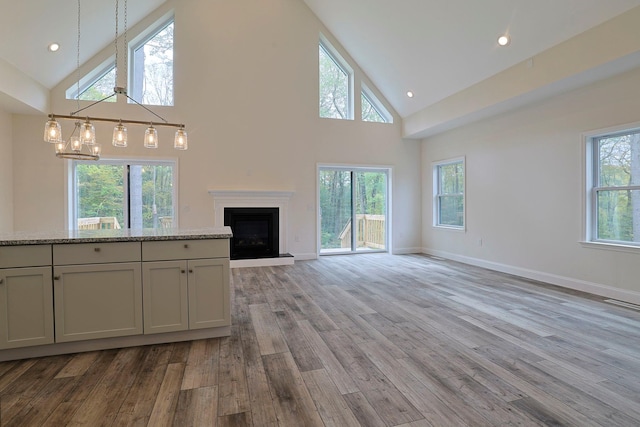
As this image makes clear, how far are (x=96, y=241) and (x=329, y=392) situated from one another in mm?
2122

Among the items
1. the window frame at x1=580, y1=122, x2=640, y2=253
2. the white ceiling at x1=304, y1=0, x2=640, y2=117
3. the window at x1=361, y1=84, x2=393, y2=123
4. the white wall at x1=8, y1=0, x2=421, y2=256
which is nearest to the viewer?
the white ceiling at x1=304, y1=0, x2=640, y2=117

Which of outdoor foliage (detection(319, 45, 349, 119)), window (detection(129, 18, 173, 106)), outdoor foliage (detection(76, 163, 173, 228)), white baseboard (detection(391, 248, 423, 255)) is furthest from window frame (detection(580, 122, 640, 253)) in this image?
window (detection(129, 18, 173, 106))

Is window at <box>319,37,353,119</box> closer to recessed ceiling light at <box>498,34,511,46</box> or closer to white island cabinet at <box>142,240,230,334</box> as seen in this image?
recessed ceiling light at <box>498,34,511,46</box>

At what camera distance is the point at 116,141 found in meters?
2.86

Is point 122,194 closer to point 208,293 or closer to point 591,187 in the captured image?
point 208,293

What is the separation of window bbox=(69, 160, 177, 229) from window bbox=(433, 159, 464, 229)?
5.51m

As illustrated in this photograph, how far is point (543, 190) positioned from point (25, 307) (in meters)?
6.21

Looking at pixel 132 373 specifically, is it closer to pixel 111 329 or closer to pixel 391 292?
pixel 111 329

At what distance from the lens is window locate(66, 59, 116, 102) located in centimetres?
593

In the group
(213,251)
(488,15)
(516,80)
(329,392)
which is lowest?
(329,392)

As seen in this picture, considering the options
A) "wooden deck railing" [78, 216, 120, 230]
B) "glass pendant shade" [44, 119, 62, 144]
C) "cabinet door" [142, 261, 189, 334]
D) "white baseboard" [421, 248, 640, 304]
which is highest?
"glass pendant shade" [44, 119, 62, 144]

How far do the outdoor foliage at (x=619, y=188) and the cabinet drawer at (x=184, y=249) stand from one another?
15.6 feet

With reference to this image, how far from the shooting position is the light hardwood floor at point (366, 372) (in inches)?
73.2

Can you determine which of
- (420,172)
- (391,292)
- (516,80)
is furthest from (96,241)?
(420,172)
